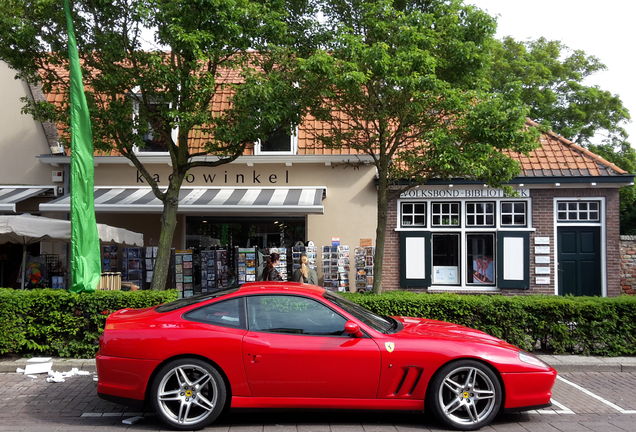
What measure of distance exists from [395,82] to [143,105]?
4.61 meters

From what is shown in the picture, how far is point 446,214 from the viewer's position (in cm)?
1419

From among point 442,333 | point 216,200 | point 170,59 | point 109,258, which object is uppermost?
point 170,59

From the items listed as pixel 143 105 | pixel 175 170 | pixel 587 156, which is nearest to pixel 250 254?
pixel 175 170

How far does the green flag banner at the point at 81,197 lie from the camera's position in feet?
27.2

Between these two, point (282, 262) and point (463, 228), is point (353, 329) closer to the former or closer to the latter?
point (282, 262)

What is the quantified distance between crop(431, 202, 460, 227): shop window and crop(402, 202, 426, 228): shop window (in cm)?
25

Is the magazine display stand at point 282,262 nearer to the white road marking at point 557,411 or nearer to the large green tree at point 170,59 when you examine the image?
the large green tree at point 170,59

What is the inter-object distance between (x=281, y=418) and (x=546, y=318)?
474cm

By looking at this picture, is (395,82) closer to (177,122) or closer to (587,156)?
(177,122)

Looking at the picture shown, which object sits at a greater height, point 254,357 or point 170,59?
point 170,59

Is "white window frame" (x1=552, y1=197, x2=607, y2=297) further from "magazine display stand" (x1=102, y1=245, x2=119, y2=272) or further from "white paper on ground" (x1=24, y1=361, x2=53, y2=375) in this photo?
"white paper on ground" (x1=24, y1=361, x2=53, y2=375)

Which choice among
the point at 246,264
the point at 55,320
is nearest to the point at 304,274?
the point at 246,264

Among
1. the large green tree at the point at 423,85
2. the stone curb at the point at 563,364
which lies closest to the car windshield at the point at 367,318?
the stone curb at the point at 563,364

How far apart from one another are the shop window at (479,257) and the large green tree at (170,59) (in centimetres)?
632
